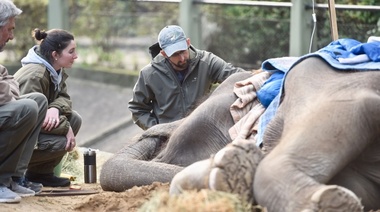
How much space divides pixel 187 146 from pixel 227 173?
2.13 m

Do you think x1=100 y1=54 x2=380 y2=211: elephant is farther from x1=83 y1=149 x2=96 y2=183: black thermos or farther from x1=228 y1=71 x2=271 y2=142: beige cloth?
x1=83 y1=149 x2=96 y2=183: black thermos

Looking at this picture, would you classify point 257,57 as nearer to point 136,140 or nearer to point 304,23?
point 304,23

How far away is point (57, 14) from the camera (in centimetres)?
1667

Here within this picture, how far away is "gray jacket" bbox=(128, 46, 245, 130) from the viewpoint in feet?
35.4

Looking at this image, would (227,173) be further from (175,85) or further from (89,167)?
(89,167)

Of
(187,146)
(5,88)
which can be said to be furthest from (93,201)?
(5,88)

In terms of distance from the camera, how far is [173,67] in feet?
35.4

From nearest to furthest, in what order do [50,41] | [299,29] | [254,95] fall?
[254,95] → [50,41] → [299,29]

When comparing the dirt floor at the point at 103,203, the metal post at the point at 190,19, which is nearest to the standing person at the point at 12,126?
the dirt floor at the point at 103,203

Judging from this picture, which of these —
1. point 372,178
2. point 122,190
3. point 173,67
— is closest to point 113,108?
point 173,67

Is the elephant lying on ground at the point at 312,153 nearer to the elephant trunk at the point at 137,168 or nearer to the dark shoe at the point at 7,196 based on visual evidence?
the elephant trunk at the point at 137,168

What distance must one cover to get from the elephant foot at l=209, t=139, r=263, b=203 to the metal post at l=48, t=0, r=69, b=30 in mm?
9583

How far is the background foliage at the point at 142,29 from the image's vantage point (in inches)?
606

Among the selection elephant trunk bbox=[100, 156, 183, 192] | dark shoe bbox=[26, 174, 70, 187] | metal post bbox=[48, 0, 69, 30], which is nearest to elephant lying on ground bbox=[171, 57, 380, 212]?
elephant trunk bbox=[100, 156, 183, 192]
